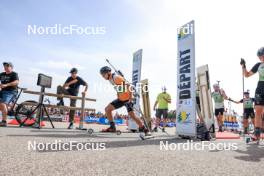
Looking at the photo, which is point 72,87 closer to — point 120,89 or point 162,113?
point 120,89

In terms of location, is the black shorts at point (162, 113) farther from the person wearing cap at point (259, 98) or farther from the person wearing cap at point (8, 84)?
the person wearing cap at point (8, 84)

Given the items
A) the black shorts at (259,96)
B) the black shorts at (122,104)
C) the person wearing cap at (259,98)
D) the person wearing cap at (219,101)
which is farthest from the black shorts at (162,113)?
the black shorts at (259,96)

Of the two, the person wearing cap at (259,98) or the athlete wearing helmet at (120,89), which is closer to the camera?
the person wearing cap at (259,98)

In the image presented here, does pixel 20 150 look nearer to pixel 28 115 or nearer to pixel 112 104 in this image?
pixel 112 104

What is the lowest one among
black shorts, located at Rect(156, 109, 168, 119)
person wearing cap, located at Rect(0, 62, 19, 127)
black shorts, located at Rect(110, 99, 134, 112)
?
black shorts, located at Rect(156, 109, 168, 119)

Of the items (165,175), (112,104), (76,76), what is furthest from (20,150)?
(76,76)

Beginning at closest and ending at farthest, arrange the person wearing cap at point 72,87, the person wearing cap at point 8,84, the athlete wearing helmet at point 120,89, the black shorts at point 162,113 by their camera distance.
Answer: the athlete wearing helmet at point 120,89
the person wearing cap at point 8,84
the person wearing cap at point 72,87
the black shorts at point 162,113

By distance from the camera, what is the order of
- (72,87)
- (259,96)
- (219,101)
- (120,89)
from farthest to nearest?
(219,101), (72,87), (120,89), (259,96)

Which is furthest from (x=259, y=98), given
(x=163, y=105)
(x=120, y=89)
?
(x=163, y=105)

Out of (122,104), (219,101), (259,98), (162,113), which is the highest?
(219,101)

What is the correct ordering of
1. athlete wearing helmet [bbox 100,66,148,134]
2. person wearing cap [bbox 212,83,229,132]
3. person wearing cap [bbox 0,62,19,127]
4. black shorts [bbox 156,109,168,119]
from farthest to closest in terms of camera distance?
person wearing cap [bbox 212,83,229,132] < black shorts [bbox 156,109,168,119] < person wearing cap [bbox 0,62,19,127] < athlete wearing helmet [bbox 100,66,148,134]

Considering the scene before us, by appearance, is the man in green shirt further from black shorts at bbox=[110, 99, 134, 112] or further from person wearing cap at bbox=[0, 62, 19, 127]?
person wearing cap at bbox=[0, 62, 19, 127]

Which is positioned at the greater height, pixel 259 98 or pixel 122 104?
pixel 259 98

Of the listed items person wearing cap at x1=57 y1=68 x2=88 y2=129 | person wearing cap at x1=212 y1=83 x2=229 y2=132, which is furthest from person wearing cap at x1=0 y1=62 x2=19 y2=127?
person wearing cap at x1=212 y1=83 x2=229 y2=132
